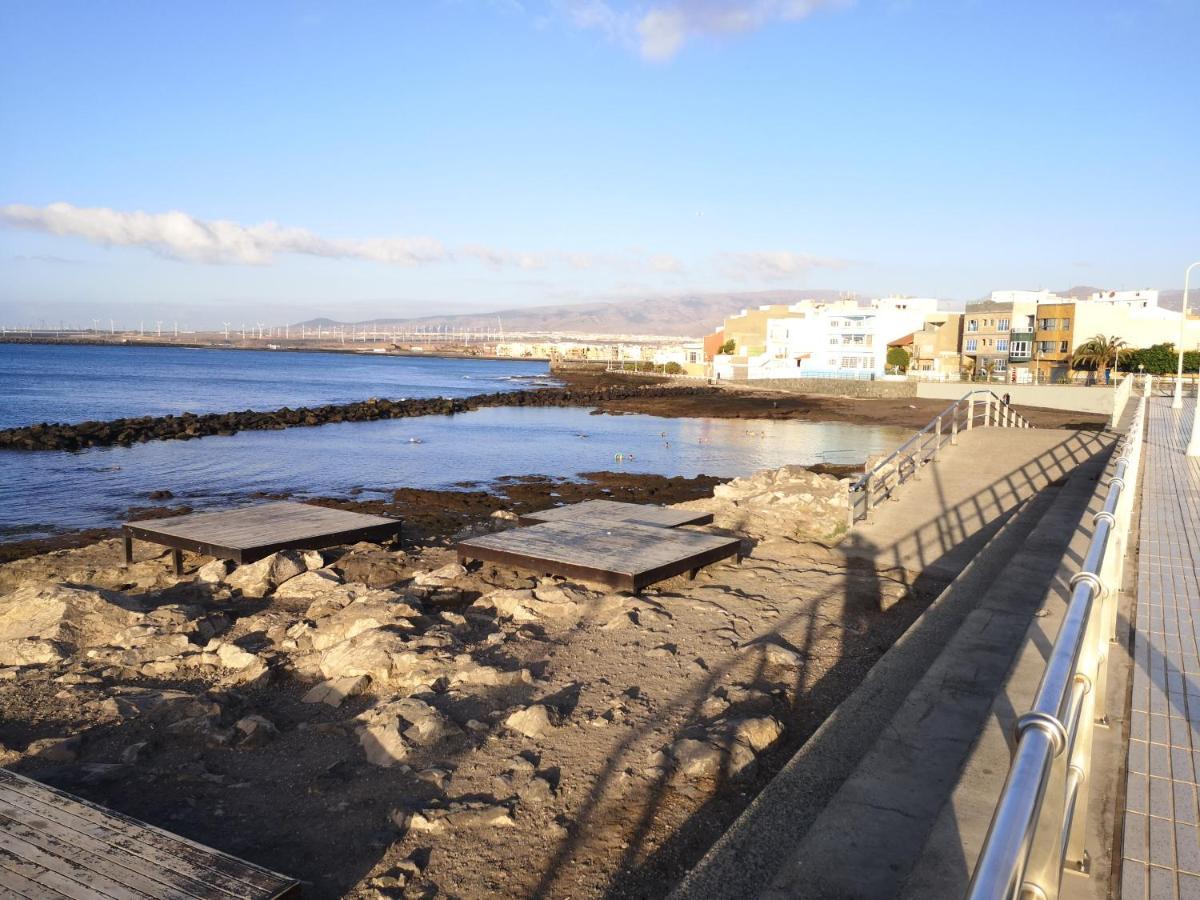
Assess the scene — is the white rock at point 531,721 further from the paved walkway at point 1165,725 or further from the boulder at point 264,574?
the boulder at point 264,574

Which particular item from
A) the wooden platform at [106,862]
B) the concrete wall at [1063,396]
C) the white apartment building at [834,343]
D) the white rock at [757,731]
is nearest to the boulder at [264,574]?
the wooden platform at [106,862]

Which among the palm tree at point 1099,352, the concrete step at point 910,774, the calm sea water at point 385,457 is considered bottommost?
the calm sea water at point 385,457

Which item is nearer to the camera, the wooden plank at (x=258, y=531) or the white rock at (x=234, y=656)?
the white rock at (x=234, y=656)

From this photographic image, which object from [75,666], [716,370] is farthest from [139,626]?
[716,370]

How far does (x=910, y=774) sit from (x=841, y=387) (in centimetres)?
6985

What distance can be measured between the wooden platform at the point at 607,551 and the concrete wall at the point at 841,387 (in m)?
60.4

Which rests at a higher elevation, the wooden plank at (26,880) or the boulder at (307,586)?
the wooden plank at (26,880)

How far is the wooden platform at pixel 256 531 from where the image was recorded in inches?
455

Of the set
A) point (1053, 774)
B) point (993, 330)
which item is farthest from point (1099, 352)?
point (1053, 774)

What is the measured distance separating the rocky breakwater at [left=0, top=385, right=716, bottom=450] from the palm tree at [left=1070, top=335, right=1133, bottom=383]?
36742 millimetres

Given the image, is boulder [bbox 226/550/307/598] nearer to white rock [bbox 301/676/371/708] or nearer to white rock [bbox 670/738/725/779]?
white rock [bbox 301/676/371/708]

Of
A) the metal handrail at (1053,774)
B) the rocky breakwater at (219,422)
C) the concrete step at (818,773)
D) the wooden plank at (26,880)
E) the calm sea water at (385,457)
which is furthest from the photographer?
the rocky breakwater at (219,422)

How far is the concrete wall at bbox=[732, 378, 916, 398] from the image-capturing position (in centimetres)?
6894

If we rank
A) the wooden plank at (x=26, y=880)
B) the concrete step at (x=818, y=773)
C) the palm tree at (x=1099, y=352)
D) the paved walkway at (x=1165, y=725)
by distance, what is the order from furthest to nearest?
the palm tree at (x=1099, y=352) < the concrete step at (x=818, y=773) < the wooden plank at (x=26, y=880) < the paved walkway at (x=1165, y=725)
